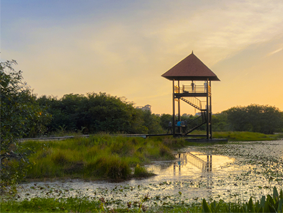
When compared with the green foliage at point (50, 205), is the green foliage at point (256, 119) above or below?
above

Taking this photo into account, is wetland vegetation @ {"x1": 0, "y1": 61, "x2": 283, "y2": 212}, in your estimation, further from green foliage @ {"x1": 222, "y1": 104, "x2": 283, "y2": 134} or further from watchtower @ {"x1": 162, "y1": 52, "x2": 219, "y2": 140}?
green foliage @ {"x1": 222, "y1": 104, "x2": 283, "y2": 134}

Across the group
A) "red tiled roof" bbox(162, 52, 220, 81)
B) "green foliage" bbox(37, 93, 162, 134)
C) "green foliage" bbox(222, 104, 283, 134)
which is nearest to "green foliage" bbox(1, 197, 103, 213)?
"green foliage" bbox(37, 93, 162, 134)

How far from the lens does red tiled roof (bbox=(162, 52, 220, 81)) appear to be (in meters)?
27.5

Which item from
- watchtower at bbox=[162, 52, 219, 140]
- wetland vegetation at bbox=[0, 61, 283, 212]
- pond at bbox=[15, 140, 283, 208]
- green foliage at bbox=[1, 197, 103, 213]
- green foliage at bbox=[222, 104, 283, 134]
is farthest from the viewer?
green foliage at bbox=[222, 104, 283, 134]

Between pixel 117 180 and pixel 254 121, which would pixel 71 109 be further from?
pixel 254 121

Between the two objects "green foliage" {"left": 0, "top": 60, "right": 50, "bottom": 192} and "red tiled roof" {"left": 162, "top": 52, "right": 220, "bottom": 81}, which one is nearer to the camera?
"green foliage" {"left": 0, "top": 60, "right": 50, "bottom": 192}

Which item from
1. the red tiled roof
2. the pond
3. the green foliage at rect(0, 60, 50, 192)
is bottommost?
the pond

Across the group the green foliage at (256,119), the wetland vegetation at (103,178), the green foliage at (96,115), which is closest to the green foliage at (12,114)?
the wetland vegetation at (103,178)

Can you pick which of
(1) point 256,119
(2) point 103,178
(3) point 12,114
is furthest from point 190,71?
(1) point 256,119

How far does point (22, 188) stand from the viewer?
26.9 feet

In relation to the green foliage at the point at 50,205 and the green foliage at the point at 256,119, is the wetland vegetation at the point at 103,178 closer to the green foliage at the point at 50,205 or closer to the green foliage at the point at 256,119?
the green foliage at the point at 50,205

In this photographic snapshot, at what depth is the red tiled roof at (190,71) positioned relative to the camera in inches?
1083

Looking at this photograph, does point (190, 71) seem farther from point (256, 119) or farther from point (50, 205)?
point (256, 119)

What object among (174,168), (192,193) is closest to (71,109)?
(174,168)
